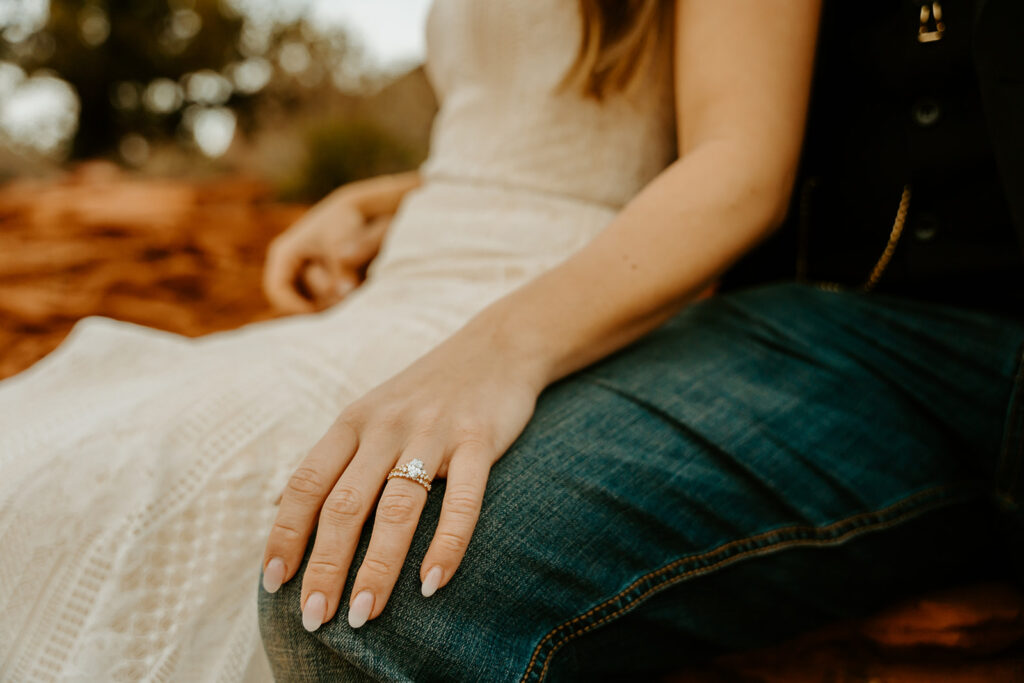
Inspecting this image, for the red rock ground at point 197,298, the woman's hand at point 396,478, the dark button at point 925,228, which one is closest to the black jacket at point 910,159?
the dark button at point 925,228

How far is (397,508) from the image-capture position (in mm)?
552

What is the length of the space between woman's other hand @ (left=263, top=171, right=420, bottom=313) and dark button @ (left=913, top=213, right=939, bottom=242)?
98 cm

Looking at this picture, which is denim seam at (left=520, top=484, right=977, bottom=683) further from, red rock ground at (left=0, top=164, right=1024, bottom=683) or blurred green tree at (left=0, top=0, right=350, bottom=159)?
blurred green tree at (left=0, top=0, right=350, bottom=159)

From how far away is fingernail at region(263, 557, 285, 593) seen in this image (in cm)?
55

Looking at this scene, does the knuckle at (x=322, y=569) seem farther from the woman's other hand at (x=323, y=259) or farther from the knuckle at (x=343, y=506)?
the woman's other hand at (x=323, y=259)

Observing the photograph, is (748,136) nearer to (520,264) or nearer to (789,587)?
(520,264)

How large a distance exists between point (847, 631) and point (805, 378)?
1.13 feet

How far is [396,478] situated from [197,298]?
2297 mm

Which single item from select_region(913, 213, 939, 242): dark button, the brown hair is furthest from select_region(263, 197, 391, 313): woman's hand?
select_region(913, 213, 939, 242): dark button

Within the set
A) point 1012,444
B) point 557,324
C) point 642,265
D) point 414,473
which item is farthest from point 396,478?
point 1012,444

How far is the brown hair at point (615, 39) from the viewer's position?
838mm

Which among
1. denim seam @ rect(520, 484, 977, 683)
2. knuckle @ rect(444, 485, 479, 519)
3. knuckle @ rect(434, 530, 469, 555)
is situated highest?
knuckle @ rect(444, 485, 479, 519)

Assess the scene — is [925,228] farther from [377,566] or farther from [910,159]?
[377,566]

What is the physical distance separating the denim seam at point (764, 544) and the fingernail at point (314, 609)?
0.59ft
